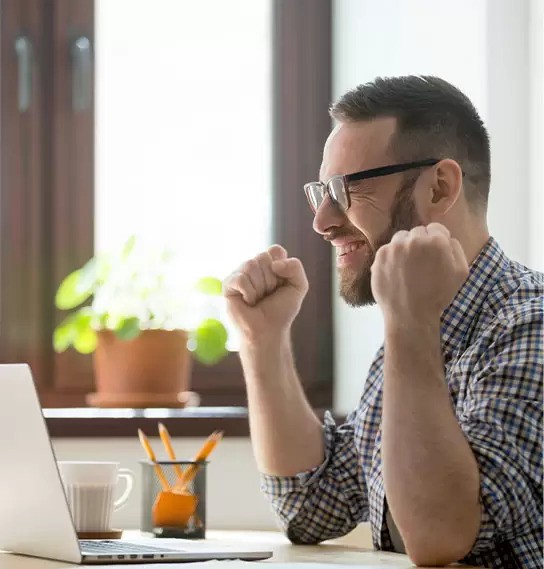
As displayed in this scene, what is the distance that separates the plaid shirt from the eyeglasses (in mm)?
167

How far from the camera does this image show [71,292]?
2.70m

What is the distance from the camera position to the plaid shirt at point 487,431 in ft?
4.29

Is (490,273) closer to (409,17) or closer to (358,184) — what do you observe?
(358,184)

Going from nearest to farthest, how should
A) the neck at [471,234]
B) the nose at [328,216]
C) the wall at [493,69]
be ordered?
1. the neck at [471,234]
2. the nose at [328,216]
3. the wall at [493,69]

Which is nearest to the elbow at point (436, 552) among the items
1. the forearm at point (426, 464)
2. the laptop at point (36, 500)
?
the forearm at point (426, 464)

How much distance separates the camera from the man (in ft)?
4.22

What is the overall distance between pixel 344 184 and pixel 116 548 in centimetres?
66

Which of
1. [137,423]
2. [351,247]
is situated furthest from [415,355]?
[137,423]

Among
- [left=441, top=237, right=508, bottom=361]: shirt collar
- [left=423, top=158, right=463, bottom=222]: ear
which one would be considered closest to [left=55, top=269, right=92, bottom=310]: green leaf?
[left=423, top=158, right=463, bottom=222]: ear

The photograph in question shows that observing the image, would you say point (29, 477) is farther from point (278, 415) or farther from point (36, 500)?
point (278, 415)

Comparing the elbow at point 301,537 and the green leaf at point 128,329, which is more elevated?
the green leaf at point 128,329

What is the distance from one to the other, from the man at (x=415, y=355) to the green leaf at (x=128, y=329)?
842 millimetres

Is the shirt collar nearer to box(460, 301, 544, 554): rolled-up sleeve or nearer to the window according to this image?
box(460, 301, 544, 554): rolled-up sleeve

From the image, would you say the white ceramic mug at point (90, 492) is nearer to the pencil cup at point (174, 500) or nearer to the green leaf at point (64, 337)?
the pencil cup at point (174, 500)
